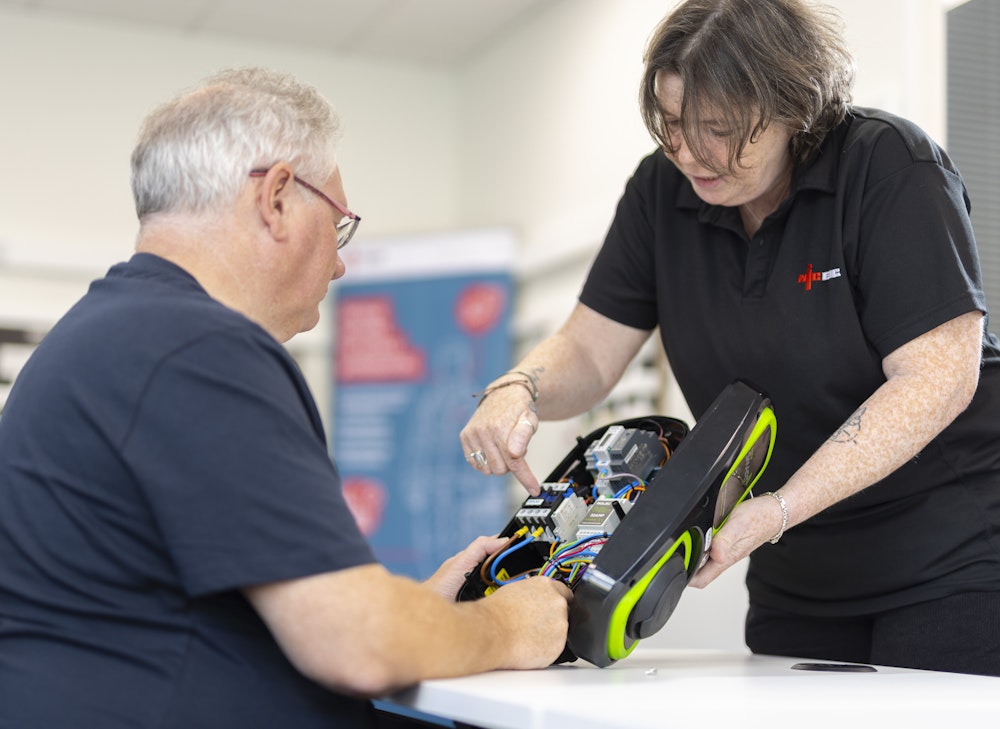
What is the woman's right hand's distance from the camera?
1.52 m

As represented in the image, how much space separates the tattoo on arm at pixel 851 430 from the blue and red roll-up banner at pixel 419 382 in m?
3.42

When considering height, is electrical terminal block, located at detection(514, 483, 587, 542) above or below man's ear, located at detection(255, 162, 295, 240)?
below

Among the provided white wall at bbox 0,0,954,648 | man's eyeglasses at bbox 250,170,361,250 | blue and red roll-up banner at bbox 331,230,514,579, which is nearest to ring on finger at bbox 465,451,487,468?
man's eyeglasses at bbox 250,170,361,250

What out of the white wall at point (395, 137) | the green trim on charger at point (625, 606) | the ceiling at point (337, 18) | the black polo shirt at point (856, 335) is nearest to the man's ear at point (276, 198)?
the green trim on charger at point (625, 606)

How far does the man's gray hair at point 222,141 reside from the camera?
117cm

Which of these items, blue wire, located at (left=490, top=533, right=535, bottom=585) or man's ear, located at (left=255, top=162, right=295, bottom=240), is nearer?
man's ear, located at (left=255, top=162, right=295, bottom=240)

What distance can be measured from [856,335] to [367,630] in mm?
875

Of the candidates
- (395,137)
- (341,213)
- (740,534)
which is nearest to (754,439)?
(740,534)

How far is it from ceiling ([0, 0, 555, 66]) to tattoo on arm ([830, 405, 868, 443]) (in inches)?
165

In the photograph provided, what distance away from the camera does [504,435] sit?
1.53m

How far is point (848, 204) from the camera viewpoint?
154 cm

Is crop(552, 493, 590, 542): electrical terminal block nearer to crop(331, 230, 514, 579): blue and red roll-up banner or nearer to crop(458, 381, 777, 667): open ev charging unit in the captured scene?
crop(458, 381, 777, 667): open ev charging unit

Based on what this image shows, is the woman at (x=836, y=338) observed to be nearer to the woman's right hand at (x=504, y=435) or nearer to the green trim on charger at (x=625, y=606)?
the woman's right hand at (x=504, y=435)

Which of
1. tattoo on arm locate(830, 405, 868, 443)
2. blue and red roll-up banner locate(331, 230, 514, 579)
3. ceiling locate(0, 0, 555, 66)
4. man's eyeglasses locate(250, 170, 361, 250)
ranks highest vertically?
ceiling locate(0, 0, 555, 66)
